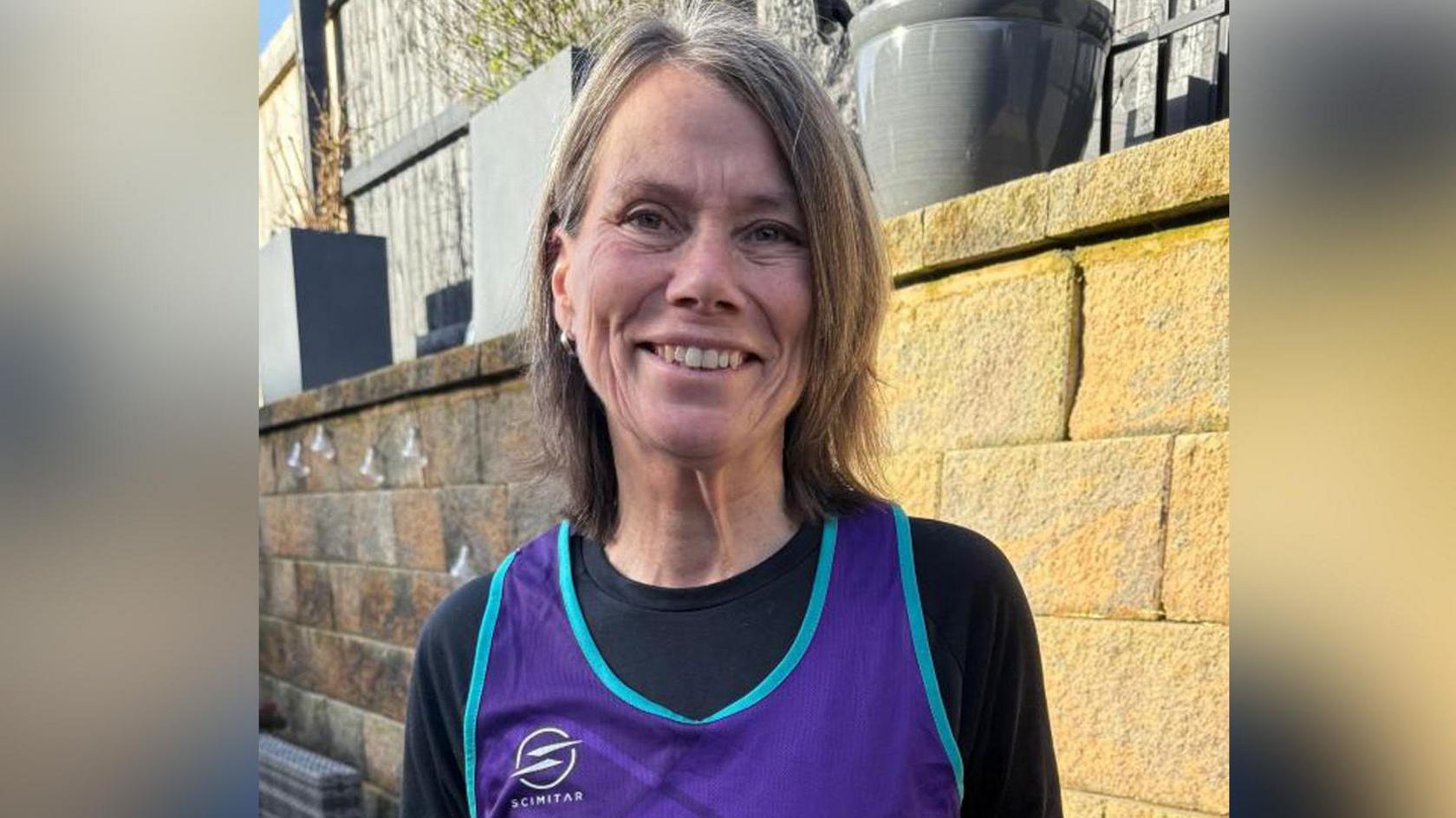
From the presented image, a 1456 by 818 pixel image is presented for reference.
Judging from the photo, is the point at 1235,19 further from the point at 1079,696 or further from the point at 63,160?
the point at 1079,696

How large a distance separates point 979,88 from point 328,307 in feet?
12.2

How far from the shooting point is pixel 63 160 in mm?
351

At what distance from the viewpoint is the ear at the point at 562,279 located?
1.12 m

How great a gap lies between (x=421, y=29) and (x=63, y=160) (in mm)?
4402

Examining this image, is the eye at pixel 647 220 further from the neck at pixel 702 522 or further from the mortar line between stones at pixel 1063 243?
the mortar line between stones at pixel 1063 243

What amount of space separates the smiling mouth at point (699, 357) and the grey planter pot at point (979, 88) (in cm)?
117

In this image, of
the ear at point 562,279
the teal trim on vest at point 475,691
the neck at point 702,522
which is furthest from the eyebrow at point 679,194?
the teal trim on vest at point 475,691

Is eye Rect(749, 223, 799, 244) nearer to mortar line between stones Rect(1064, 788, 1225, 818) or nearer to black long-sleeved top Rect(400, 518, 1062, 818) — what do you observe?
black long-sleeved top Rect(400, 518, 1062, 818)

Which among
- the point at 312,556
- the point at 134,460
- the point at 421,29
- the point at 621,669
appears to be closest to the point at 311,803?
the point at 312,556

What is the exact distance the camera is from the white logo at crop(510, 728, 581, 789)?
101 centimetres

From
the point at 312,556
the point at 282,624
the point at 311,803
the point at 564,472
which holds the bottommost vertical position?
the point at 311,803

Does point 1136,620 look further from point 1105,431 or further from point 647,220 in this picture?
point 647,220

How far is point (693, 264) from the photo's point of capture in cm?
99

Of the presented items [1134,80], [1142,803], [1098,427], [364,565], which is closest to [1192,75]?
[1134,80]
